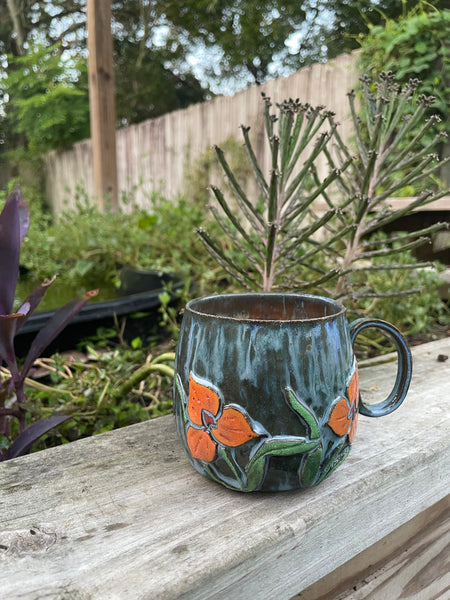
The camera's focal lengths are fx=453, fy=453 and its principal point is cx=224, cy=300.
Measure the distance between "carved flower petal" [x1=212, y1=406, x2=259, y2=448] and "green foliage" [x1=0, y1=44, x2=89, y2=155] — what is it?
21.3ft

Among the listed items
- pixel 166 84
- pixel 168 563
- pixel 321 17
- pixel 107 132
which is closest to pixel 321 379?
pixel 168 563

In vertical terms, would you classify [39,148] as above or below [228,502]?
above

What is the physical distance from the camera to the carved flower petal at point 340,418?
466 mm

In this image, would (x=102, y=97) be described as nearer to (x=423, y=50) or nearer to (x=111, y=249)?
(x=111, y=249)

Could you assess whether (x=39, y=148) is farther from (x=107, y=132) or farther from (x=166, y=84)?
(x=107, y=132)

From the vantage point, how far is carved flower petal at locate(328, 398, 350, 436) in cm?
47

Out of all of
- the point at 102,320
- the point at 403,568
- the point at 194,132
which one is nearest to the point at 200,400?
the point at 403,568

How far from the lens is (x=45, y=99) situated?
659 cm

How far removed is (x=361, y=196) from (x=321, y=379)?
505 millimetres

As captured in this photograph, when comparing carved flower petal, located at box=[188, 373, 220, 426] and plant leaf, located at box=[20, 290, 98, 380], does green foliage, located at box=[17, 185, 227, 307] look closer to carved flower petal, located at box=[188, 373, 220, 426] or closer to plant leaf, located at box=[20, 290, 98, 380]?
plant leaf, located at box=[20, 290, 98, 380]

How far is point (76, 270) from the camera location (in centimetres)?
226

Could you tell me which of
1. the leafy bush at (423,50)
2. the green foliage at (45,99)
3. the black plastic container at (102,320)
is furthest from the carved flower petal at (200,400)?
the green foliage at (45,99)

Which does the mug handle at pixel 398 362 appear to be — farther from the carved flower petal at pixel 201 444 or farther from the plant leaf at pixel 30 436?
the plant leaf at pixel 30 436

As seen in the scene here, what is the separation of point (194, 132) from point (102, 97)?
5.35 ft
